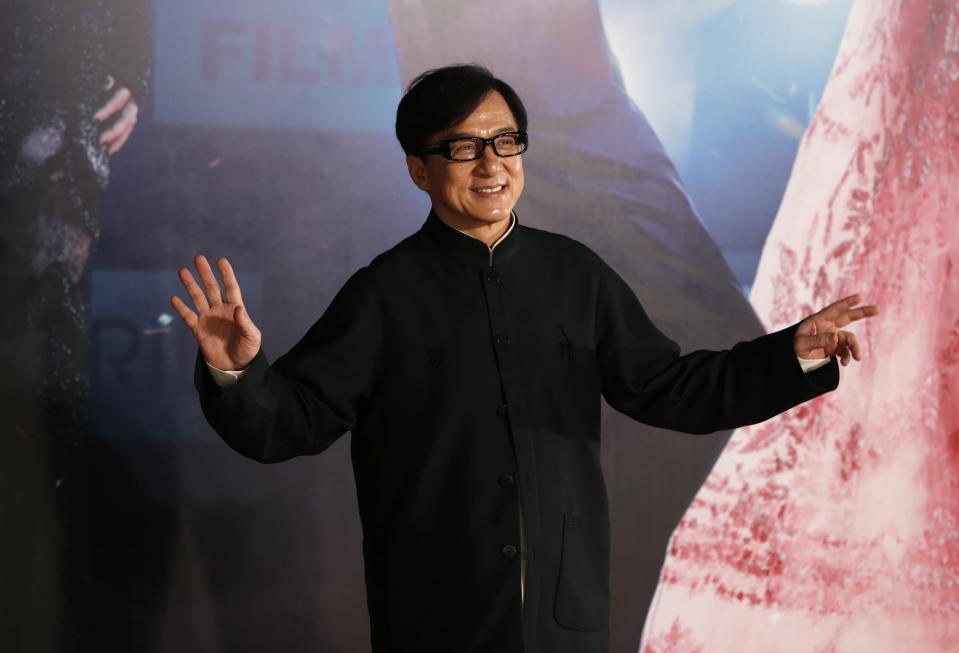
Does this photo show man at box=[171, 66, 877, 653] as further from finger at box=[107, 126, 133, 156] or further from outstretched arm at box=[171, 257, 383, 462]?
finger at box=[107, 126, 133, 156]

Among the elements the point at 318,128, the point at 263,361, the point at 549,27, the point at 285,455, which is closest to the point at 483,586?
the point at 285,455

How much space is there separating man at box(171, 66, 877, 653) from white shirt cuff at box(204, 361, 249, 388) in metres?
0.02

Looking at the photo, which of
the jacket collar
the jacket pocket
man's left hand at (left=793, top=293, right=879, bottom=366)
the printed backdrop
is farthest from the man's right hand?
the printed backdrop

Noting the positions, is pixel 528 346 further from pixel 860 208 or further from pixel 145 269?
pixel 860 208

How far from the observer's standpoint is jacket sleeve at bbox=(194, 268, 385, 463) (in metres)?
1.53

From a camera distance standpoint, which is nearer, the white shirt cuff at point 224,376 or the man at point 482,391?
the white shirt cuff at point 224,376

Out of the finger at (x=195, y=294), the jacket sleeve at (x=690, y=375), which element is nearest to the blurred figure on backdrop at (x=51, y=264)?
the finger at (x=195, y=294)

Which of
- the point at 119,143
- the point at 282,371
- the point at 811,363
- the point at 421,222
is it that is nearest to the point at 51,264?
the point at 119,143

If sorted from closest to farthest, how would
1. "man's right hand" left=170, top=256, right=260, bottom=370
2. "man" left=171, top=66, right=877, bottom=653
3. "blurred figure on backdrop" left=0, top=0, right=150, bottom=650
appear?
1. "man's right hand" left=170, top=256, right=260, bottom=370
2. "man" left=171, top=66, right=877, bottom=653
3. "blurred figure on backdrop" left=0, top=0, right=150, bottom=650

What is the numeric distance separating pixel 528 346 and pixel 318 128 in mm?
1072

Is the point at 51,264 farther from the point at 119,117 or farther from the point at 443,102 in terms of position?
the point at 443,102

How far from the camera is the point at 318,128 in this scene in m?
2.56

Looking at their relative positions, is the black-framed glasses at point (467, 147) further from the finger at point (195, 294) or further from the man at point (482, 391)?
the finger at point (195, 294)

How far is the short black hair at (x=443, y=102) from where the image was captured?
178cm
